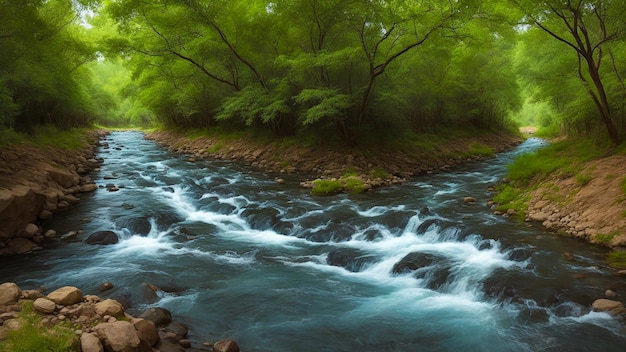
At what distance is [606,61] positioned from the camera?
12797mm

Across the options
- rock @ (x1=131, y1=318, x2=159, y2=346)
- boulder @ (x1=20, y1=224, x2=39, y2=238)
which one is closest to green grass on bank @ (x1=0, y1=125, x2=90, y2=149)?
boulder @ (x1=20, y1=224, x2=39, y2=238)

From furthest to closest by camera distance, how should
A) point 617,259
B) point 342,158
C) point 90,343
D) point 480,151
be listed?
point 480,151 < point 342,158 < point 617,259 < point 90,343

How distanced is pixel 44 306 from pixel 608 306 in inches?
318

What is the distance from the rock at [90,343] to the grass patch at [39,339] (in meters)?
0.05

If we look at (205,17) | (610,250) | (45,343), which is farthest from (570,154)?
(205,17)

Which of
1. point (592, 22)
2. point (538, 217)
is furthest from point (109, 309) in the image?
point (592, 22)

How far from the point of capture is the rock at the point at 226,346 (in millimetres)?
5156

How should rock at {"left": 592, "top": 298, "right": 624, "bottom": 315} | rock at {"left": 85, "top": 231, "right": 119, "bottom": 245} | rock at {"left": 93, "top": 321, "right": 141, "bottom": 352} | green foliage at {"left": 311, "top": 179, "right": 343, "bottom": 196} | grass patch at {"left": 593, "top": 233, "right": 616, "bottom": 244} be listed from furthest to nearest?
green foliage at {"left": 311, "top": 179, "right": 343, "bottom": 196}, rock at {"left": 85, "top": 231, "right": 119, "bottom": 245}, grass patch at {"left": 593, "top": 233, "right": 616, "bottom": 244}, rock at {"left": 592, "top": 298, "right": 624, "bottom": 315}, rock at {"left": 93, "top": 321, "right": 141, "bottom": 352}

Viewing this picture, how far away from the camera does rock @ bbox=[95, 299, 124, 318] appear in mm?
5168

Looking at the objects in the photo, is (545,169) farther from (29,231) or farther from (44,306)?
(29,231)

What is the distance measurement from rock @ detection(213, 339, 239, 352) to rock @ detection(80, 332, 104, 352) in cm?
144

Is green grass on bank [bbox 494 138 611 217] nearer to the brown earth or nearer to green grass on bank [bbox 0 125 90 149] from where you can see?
the brown earth

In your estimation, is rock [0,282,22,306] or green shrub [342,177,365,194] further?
green shrub [342,177,365,194]

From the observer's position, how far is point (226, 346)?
5.19m
